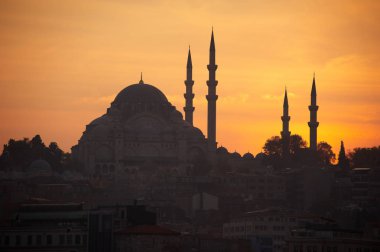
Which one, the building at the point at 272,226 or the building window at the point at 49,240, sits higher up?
the building at the point at 272,226

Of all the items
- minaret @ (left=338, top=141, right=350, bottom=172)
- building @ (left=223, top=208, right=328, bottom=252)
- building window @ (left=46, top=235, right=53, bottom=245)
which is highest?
minaret @ (left=338, top=141, right=350, bottom=172)

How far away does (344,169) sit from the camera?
189125mm

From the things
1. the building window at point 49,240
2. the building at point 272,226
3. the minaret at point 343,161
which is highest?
the minaret at point 343,161

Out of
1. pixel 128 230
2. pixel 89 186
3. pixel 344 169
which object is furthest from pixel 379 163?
pixel 128 230

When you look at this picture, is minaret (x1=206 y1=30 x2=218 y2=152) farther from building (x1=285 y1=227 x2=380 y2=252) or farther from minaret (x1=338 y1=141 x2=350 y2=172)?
building (x1=285 y1=227 x2=380 y2=252)

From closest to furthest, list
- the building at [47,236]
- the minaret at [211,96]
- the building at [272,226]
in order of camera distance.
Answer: the building at [47,236]
the building at [272,226]
the minaret at [211,96]

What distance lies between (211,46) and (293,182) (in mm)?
19186

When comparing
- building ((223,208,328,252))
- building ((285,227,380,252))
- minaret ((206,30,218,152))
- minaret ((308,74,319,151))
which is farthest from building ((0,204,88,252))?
minaret ((308,74,319,151))

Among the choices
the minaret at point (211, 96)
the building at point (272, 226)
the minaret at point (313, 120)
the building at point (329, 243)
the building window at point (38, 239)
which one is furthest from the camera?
the minaret at point (313, 120)

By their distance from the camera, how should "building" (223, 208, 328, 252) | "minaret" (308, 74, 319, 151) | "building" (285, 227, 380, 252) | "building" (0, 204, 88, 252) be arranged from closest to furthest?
"building" (0, 204, 88, 252) < "building" (285, 227, 380, 252) < "building" (223, 208, 328, 252) < "minaret" (308, 74, 319, 151)

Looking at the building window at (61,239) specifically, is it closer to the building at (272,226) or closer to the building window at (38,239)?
the building window at (38,239)

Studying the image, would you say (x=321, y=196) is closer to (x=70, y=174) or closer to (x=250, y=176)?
(x=250, y=176)

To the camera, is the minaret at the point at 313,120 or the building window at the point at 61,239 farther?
the minaret at the point at 313,120

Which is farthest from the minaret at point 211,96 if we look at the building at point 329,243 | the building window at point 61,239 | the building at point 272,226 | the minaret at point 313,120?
the building window at point 61,239
